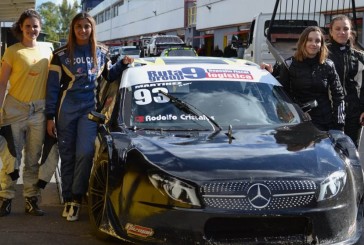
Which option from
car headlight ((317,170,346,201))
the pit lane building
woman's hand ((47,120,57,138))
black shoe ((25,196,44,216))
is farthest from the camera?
the pit lane building

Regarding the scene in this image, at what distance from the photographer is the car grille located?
3680mm

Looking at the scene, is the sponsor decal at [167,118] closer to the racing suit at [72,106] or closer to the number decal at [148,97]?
the number decal at [148,97]

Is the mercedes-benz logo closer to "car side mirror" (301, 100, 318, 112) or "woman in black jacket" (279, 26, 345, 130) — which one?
"car side mirror" (301, 100, 318, 112)

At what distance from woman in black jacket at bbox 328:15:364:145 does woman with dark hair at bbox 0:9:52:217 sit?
9.22ft

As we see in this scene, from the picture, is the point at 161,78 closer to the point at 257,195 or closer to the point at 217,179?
the point at 217,179

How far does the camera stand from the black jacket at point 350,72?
602cm

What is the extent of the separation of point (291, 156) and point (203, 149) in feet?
1.95

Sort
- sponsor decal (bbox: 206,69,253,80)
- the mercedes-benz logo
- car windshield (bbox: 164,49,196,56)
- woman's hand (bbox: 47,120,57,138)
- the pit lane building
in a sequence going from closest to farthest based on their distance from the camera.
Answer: the mercedes-benz logo
sponsor decal (bbox: 206,69,253,80)
woman's hand (bbox: 47,120,57,138)
car windshield (bbox: 164,49,196,56)
the pit lane building

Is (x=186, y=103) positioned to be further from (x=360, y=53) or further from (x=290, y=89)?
(x=360, y=53)

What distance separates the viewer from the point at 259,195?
370cm

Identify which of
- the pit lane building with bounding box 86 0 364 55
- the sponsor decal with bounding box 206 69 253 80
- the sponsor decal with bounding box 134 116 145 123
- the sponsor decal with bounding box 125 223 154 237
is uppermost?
the pit lane building with bounding box 86 0 364 55

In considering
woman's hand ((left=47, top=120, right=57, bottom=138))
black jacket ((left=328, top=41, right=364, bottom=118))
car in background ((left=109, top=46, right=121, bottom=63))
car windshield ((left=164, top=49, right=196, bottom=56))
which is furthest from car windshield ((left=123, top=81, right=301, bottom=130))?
car windshield ((left=164, top=49, right=196, bottom=56))

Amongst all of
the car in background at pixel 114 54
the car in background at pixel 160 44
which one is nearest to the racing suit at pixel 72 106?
the car in background at pixel 114 54

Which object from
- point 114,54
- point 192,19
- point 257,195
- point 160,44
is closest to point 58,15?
point 192,19
